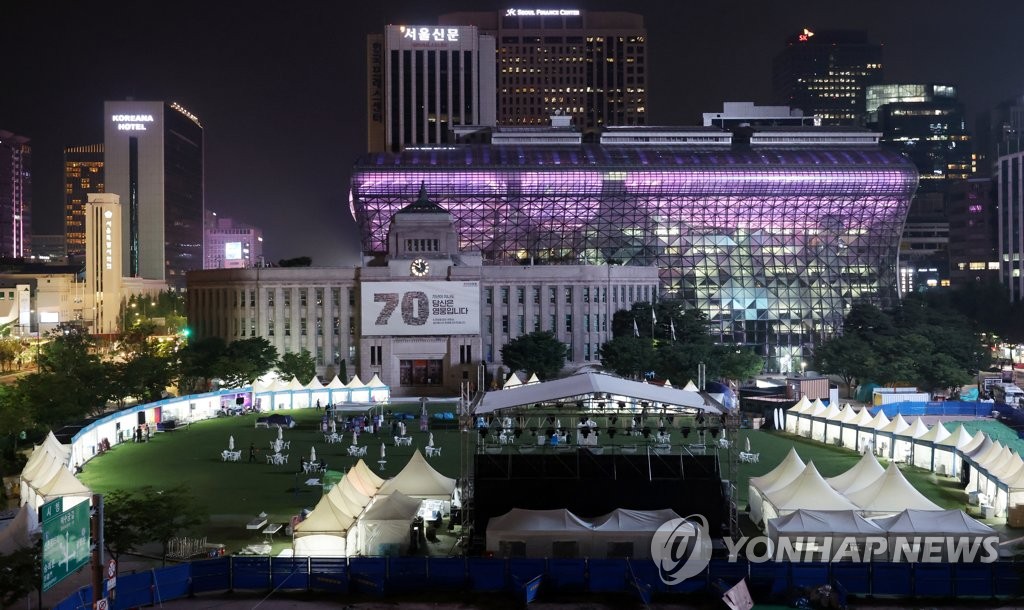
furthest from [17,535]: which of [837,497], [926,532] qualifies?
[926,532]

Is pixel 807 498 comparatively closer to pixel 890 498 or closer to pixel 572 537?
pixel 890 498

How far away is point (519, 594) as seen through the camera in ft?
87.2

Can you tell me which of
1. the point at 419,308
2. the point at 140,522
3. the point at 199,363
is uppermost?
the point at 419,308

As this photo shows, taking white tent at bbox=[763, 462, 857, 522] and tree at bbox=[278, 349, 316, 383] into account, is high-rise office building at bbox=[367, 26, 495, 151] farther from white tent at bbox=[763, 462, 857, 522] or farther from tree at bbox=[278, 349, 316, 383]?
white tent at bbox=[763, 462, 857, 522]

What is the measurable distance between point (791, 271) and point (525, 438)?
68.0 metres

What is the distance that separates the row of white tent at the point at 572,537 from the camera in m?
29.5

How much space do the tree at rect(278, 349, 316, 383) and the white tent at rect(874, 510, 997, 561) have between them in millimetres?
61889

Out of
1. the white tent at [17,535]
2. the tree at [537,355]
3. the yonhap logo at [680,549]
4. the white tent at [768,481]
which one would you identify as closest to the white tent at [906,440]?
the white tent at [768,481]

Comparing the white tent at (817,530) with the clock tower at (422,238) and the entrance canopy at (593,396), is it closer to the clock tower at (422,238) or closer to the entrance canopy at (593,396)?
the entrance canopy at (593,396)

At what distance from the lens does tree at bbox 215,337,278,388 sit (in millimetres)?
77000

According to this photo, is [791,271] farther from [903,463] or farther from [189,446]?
[189,446]

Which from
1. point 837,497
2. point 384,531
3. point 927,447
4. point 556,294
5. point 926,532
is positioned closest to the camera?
point 926,532

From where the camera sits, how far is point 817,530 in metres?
29.1

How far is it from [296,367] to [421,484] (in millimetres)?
52362
